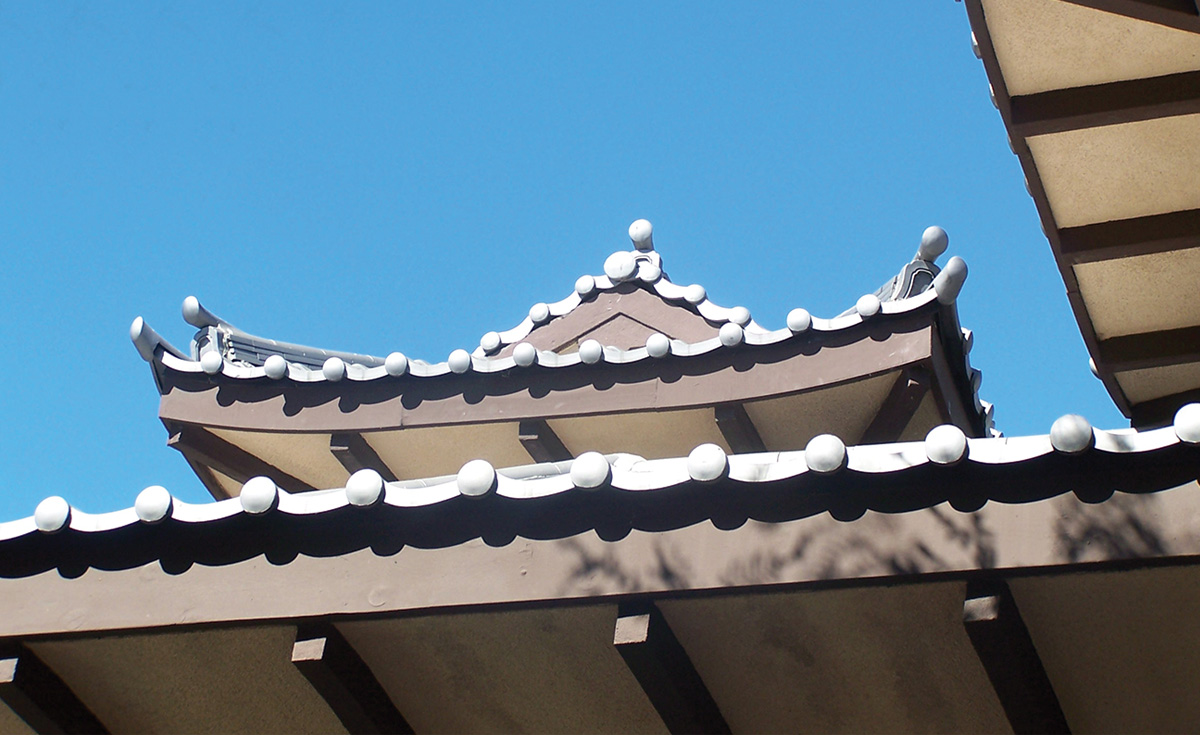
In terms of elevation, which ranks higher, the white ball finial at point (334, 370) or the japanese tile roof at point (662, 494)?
the white ball finial at point (334, 370)

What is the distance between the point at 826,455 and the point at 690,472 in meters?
0.37

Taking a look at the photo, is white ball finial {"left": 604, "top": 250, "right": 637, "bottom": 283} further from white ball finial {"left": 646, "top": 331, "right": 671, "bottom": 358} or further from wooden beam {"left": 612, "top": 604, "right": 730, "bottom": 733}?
wooden beam {"left": 612, "top": 604, "right": 730, "bottom": 733}

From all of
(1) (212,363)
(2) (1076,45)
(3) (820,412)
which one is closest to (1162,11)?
(2) (1076,45)

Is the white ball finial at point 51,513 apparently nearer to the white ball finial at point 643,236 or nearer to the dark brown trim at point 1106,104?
the dark brown trim at point 1106,104

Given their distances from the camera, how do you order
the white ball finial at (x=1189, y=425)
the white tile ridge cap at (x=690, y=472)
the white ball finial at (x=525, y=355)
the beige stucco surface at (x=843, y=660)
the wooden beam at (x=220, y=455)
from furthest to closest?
the wooden beam at (x=220, y=455) < the white ball finial at (x=525, y=355) < the beige stucco surface at (x=843, y=660) < the white tile ridge cap at (x=690, y=472) < the white ball finial at (x=1189, y=425)

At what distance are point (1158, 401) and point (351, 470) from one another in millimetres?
4622

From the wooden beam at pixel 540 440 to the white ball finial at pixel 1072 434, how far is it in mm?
4008

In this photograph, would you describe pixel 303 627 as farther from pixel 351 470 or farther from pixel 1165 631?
pixel 351 470

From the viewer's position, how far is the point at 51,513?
349cm

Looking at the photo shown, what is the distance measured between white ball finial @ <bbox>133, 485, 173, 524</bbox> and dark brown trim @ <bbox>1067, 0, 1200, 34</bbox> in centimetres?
331

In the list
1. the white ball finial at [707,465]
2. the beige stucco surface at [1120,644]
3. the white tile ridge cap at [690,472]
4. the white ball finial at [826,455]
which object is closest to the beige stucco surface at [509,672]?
the white tile ridge cap at [690,472]

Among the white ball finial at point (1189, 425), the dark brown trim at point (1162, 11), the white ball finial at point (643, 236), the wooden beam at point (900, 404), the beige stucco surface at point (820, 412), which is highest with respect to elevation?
the white ball finial at point (643, 236)

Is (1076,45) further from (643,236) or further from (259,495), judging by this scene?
(643,236)

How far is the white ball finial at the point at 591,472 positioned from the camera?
10.5 ft
